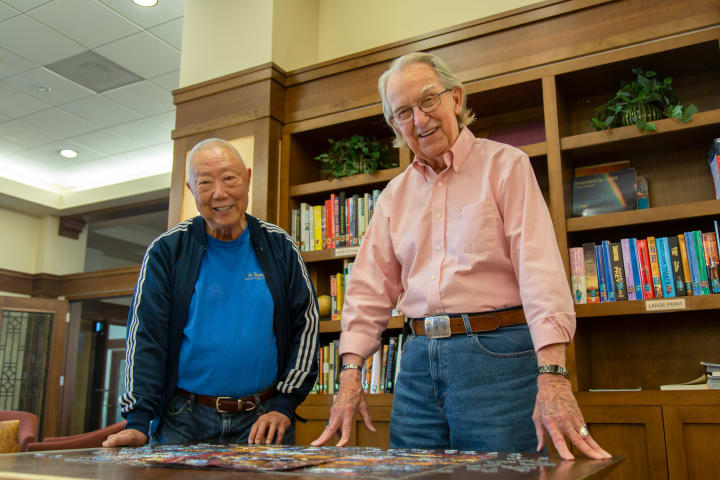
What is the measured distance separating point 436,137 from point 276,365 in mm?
780

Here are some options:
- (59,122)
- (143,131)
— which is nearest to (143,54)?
(143,131)

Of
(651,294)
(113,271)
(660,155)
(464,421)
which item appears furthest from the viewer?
(113,271)

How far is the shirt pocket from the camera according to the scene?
1.43 meters

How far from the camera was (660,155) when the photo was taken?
279 centimetres

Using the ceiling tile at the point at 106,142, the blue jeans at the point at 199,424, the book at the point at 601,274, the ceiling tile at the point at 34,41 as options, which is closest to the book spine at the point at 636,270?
the book at the point at 601,274

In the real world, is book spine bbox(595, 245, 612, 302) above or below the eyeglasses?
below

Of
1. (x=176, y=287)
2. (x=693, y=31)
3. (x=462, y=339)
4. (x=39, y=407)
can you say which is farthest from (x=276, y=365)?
(x=39, y=407)

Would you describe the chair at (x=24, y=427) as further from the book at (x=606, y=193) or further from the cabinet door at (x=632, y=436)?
the book at (x=606, y=193)

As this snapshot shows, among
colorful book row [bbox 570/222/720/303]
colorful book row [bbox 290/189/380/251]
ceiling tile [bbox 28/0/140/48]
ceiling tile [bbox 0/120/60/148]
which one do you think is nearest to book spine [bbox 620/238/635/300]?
colorful book row [bbox 570/222/720/303]

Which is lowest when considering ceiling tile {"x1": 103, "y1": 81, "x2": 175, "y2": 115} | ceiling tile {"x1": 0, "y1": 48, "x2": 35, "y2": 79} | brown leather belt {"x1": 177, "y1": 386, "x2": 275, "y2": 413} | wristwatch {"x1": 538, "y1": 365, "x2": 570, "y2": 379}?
brown leather belt {"x1": 177, "y1": 386, "x2": 275, "y2": 413}

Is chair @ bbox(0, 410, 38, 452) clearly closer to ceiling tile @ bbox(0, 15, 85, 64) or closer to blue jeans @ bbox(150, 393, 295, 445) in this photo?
ceiling tile @ bbox(0, 15, 85, 64)

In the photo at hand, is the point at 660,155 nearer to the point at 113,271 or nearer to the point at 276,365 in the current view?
the point at 276,365

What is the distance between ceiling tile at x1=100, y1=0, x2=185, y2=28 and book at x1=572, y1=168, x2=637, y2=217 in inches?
115

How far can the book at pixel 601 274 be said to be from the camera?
2.59m
